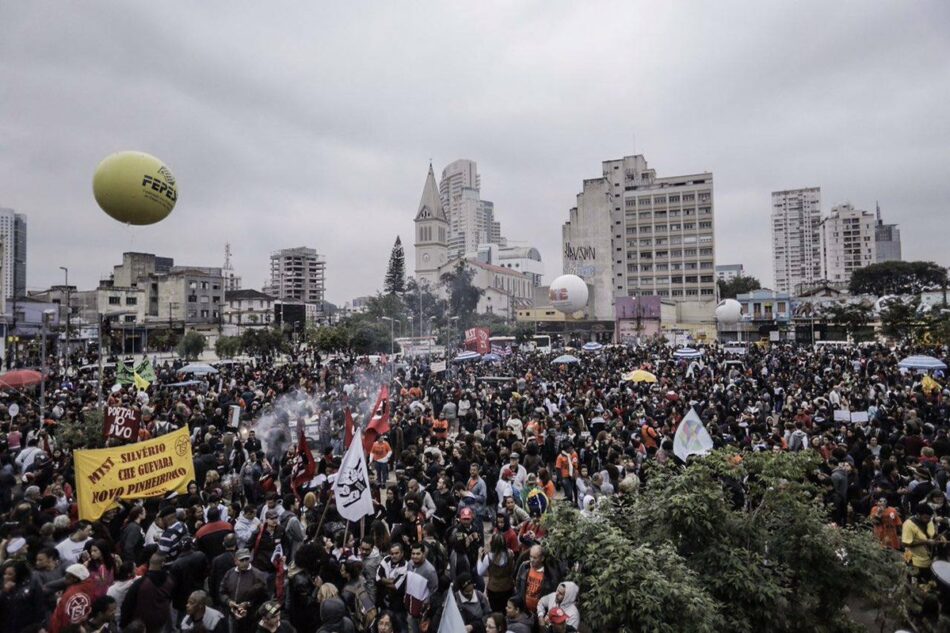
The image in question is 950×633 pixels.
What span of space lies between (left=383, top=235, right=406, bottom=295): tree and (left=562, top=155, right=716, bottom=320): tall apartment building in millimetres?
25207

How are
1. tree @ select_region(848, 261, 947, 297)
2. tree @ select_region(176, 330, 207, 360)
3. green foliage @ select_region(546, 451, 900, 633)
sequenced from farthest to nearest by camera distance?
tree @ select_region(848, 261, 947, 297) → tree @ select_region(176, 330, 207, 360) → green foliage @ select_region(546, 451, 900, 633)

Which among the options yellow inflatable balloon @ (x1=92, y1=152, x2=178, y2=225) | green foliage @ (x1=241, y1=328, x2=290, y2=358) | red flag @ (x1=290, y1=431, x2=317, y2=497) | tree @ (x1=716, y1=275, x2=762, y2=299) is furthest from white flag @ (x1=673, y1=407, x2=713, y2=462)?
tree @ (x1=716, y1=275, x2=762, y2=299)

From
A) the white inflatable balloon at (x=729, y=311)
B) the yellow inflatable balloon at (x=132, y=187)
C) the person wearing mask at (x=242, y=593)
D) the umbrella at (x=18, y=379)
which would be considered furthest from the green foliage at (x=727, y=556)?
the white inflatable balloon at (x=729, y=311)

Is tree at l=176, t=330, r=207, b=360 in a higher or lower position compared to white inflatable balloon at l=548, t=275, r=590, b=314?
lower

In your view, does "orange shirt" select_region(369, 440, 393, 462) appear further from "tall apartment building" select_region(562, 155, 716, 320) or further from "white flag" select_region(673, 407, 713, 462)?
"tall apartment building" select_region(562, 155, 716, 320)

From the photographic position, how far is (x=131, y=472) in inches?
295

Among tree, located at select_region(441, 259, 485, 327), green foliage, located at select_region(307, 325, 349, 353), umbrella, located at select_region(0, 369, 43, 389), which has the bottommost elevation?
umbrella, located at select_region(0, 369, 43, 389)

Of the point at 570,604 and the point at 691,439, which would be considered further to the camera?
the point at 691,439

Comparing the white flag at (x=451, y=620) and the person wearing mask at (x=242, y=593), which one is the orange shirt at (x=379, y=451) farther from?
the white flag at (x=451, y=620)

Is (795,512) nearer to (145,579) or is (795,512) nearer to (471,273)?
(145,579)

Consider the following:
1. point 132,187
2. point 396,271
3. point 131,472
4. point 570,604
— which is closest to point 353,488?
point 570,604

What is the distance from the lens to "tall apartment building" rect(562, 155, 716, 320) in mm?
85688

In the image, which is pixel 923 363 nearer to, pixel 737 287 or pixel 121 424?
pixel 121 424

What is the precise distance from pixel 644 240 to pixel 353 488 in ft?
288
